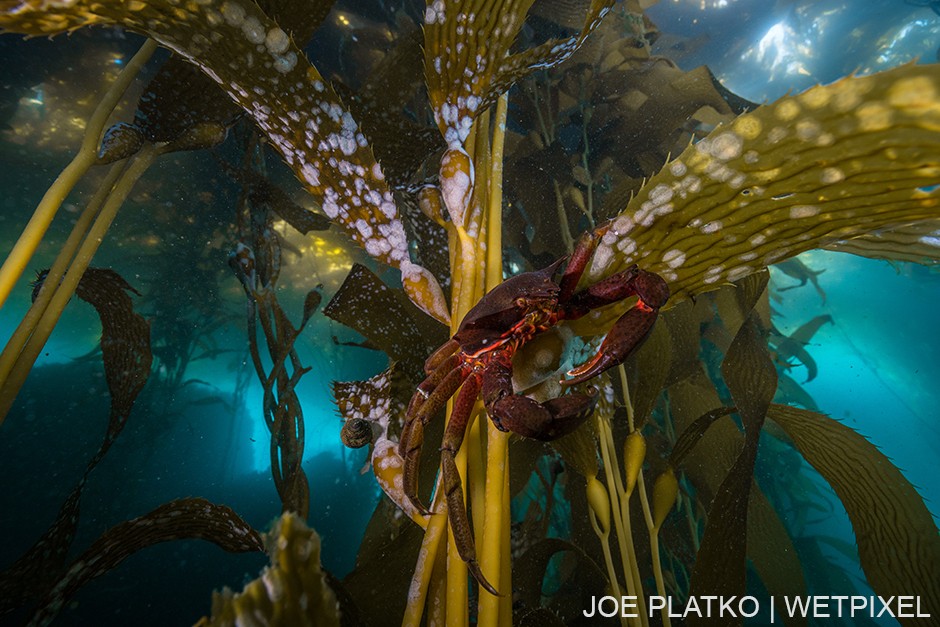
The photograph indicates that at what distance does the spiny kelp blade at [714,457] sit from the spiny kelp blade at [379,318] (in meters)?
1.47

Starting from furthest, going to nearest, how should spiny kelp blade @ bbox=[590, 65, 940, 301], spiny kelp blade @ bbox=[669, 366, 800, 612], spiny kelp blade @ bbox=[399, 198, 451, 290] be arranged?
spiny kelp blade @ bbox=[669, 366, 800, 612] → spiny kelp blade @ bbox=[399, 198, 451, 290] → spiny kelp blade @ bbox=[590, 65, 940, 301]

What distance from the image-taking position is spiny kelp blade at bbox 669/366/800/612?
6.34 feet

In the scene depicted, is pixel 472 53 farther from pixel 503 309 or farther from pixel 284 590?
pixel 284 590

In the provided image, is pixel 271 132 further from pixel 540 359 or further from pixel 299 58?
pixel 540 359

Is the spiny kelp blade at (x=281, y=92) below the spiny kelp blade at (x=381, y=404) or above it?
above

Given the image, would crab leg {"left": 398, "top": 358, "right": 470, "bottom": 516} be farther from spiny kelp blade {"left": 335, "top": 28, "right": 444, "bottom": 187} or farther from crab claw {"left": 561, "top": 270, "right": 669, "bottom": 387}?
spiny kelp blade {"left": 335, "top": 28, "right": 444, "bottom": 187}

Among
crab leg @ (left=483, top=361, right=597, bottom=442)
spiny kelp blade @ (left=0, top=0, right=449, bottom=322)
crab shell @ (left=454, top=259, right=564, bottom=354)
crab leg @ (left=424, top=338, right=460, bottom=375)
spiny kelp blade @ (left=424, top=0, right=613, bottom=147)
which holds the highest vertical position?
spiny kelp blade @ (left=424, top=0, right=613, bottom=147)

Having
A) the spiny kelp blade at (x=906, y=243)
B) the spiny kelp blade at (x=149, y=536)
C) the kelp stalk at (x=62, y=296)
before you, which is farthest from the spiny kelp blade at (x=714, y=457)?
the kelp stalk at (x=62, y=296)

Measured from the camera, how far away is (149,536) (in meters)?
1.25

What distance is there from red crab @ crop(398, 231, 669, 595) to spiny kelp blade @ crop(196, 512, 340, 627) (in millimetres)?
493

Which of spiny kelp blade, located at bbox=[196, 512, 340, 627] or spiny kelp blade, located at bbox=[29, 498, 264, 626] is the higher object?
spiny kelp blade, located at bbox=[196, 512, 340, 627]

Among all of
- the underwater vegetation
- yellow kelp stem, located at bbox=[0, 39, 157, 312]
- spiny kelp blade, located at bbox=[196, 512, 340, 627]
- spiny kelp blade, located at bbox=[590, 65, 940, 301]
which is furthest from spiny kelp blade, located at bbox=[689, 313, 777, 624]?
yellow kelp stem, located at bbox=[0, 39, 157, 312]

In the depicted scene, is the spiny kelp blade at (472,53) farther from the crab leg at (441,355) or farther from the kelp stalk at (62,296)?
the kelp stalk at (62,296)

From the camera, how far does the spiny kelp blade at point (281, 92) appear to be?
0.76 metres
